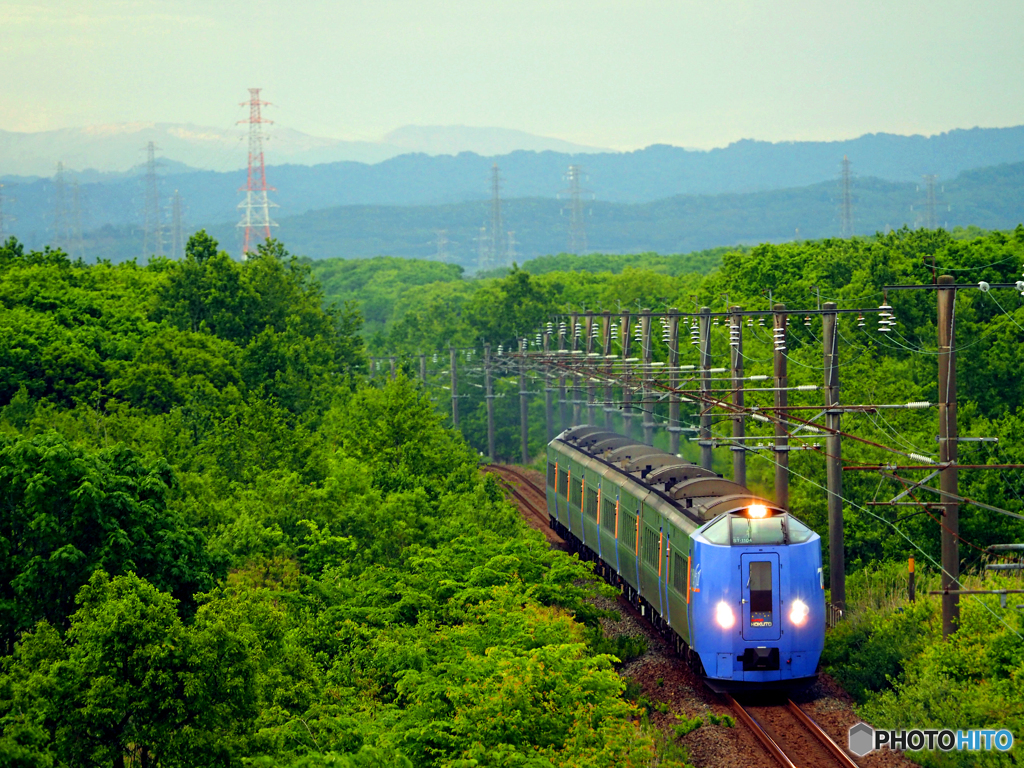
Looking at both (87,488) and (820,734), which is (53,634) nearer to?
(87,488)

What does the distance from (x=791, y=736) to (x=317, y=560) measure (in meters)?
12.9

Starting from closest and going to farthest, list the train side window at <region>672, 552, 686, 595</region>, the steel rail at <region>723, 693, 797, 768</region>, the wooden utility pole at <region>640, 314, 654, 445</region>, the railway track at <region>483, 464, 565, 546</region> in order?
the steel rail at <region>723, 693, 797, 768</region> → the train side window at <region>672, 552, 686, 595</region> → the wooden utility pole at <region>640, 314, 654, 445</region> → the railway track at <region>483, 464, 565, 546</region>

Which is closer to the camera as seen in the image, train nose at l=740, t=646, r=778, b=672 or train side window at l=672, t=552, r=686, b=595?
train nose at l=740, t=646, r=778, b=672

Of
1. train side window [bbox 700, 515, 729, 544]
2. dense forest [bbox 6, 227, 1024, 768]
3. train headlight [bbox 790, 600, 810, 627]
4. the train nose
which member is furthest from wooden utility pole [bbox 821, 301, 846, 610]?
the train nose

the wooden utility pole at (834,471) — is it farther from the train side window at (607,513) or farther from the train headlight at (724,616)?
the train side window at (607,513)

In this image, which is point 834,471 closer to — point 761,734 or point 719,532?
point 719,532

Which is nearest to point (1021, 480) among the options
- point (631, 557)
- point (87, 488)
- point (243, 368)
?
point (631, 557)

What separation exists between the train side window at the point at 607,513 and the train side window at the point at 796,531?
9.75 meters

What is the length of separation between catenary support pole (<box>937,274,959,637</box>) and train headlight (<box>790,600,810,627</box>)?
290 centimetres

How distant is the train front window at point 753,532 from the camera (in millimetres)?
24078

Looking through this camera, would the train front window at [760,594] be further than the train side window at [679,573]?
No

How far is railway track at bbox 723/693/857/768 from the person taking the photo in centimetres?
2086

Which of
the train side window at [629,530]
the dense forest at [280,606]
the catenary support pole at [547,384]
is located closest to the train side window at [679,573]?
the dense forest at [280,606]

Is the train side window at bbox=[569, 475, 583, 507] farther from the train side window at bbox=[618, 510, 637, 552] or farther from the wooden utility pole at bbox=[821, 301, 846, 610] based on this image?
the wooden utility pole at bbox=[821, 301, 846, 610]
